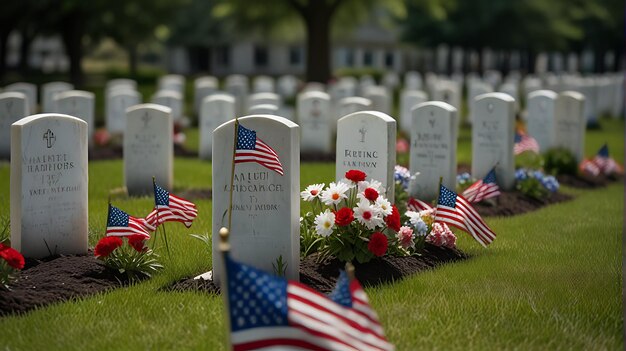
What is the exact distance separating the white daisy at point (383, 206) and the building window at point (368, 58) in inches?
2380

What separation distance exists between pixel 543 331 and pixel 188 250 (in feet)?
11.8

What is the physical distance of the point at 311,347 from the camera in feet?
17.1

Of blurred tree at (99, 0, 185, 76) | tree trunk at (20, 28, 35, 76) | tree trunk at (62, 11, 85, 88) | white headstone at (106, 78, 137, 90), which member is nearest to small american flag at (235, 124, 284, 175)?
white headstone at (106, 78, 137, 90)

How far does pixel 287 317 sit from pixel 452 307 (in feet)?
7.80

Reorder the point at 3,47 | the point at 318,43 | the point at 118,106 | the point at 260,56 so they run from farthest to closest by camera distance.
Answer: the point at 260,56 < the point at 3,47 < the point at 318,43 < the point at 118,106

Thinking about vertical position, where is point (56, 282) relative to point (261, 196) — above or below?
below

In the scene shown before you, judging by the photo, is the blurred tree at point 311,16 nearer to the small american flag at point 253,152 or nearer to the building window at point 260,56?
the small american flag at point 253,152

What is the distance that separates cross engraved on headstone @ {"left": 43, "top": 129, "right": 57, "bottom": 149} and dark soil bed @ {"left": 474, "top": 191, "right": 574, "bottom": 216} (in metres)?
5.40

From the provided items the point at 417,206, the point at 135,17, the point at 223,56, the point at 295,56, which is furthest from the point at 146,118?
the point at 295,56

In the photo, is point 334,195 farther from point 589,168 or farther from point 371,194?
point 589,168

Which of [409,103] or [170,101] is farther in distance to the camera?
[409,103]

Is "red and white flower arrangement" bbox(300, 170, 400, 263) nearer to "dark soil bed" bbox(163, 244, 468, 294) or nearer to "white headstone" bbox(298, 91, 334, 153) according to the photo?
"dark soil bed" bbox(163, 244, 468, 294)

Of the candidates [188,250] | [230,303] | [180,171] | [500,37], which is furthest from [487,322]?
[500,37]

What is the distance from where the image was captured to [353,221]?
8.27 m
